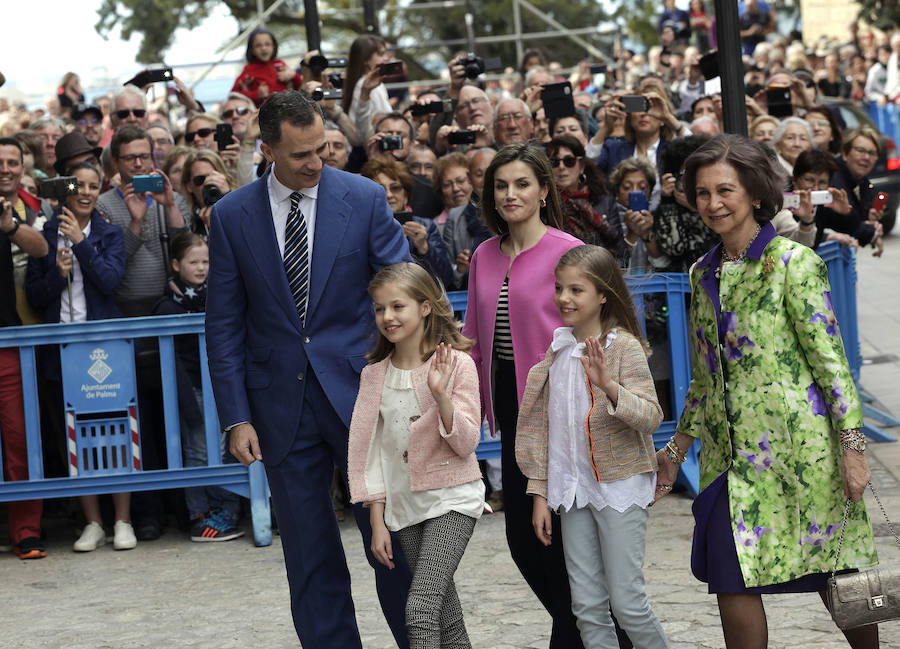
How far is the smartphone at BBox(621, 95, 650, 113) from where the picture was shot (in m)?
9.32

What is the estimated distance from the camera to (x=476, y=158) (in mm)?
8820

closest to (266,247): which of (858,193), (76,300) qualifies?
(76,300)

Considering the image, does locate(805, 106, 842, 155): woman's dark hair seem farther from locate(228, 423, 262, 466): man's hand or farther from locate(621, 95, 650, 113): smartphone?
locate(228, 423, 262, 466): man's hand

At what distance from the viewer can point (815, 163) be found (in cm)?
888

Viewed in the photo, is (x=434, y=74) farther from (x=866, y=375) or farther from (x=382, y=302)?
(x=382, y=302)

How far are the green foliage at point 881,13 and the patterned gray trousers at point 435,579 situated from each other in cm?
2772

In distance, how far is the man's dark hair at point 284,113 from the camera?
4742 mm

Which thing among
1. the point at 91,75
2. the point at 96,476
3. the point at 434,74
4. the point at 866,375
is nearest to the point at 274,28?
the point at 434,74

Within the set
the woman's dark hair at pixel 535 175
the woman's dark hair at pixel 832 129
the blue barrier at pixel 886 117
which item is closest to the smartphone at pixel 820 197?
the woman's dark hair at pixel 535 175

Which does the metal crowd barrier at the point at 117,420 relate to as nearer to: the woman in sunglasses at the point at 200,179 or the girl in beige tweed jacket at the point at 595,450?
the woman in sunglasses at the point at 200,179

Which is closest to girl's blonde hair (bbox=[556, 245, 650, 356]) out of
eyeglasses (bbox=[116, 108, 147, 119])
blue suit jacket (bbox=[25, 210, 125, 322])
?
blue suit jacket (bbox=[25, 210, 125, 322])

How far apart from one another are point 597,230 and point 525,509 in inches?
121

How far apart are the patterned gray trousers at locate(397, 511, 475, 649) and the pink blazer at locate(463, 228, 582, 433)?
21.0 inches

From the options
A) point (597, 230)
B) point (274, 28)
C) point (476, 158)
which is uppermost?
point (274, 28)
